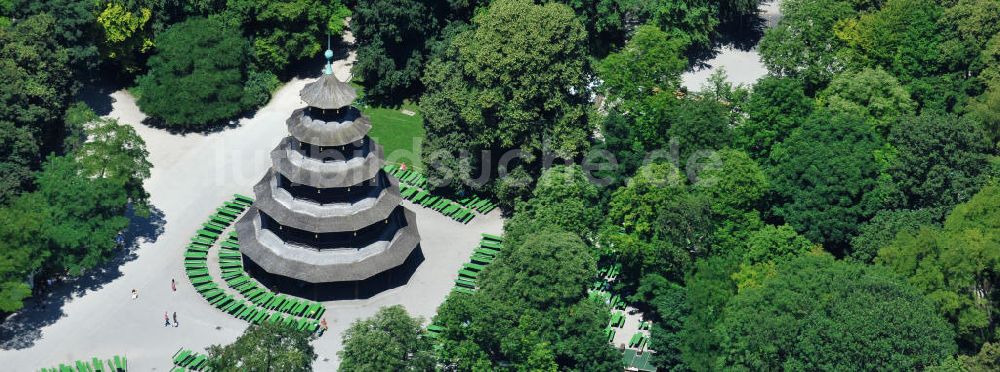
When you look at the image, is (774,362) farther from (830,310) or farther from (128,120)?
(128,120)

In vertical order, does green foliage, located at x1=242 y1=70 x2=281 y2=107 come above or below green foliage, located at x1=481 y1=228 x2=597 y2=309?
above

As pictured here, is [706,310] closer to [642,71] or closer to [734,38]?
[642,71]

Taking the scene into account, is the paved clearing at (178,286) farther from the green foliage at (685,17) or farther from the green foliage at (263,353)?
the green foliage at (685,17)

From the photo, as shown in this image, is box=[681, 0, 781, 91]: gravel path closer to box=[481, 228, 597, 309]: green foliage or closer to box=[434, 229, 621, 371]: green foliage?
box=[481, 228, 597, 309]: green foliage

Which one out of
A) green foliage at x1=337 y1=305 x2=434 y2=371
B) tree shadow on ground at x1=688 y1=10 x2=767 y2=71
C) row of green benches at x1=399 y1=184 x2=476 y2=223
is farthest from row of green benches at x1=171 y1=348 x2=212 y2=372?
tree shadow on ground at x1=688 y1=10 x2=767 y2=71

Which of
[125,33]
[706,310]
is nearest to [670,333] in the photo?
[706,310]

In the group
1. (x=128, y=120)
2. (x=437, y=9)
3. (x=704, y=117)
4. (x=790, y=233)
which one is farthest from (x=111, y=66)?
(x=790, y=233)
